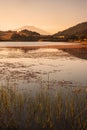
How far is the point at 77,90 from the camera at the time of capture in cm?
1227

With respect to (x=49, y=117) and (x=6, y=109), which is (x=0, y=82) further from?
(x=49, y=117)

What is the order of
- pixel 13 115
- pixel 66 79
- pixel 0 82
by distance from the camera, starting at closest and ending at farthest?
1. pixel 13 115
2. pixel 0 82
3. pixel 66 79

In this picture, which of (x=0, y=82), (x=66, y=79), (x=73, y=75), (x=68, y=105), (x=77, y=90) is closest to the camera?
(x=68, y=105)

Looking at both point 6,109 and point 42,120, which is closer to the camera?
point 42,120

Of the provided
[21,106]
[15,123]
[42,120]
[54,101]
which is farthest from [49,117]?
[54,101]

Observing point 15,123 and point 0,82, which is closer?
point 15,123

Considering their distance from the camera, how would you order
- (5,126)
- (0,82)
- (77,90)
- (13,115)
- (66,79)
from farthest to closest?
1. (66,79)
2. (0,82)
3. (77,90)
4. (13,115)
5. (5,126)

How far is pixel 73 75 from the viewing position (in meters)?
17.6

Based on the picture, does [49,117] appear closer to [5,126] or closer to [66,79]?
[5,126]

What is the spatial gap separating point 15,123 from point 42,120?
0.80 meters

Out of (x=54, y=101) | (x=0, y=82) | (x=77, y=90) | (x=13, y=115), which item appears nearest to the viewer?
(x=13, y=115)

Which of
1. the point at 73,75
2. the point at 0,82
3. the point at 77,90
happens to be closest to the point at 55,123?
the point at 77,90

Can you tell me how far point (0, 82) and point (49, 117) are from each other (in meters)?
7.12

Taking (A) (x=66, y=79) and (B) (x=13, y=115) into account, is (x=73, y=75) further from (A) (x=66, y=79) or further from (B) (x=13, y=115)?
(B) (x=13, y=115)
